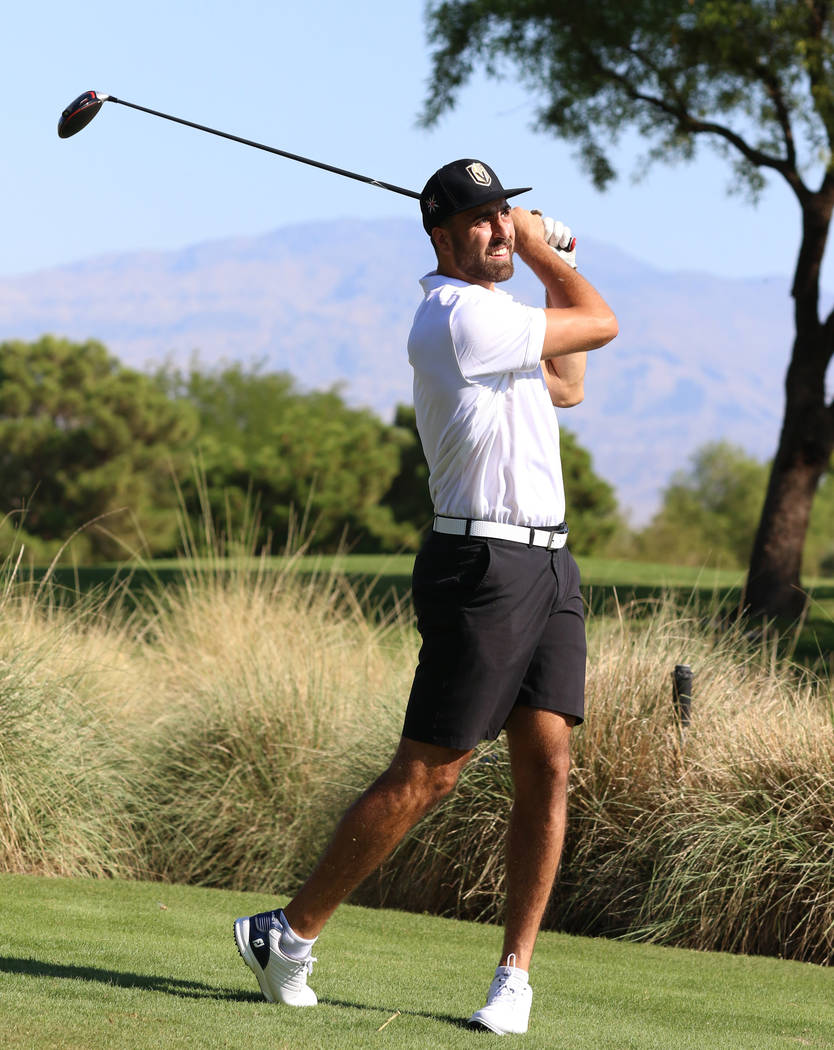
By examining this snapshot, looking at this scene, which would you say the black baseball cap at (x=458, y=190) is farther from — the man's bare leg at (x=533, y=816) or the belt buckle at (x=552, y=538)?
the man's bare leg at (x=533, y=816)

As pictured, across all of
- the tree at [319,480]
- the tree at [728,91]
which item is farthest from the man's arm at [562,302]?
the tree at [319,480]

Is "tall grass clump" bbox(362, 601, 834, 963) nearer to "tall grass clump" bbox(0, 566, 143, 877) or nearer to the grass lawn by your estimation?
the grass lawn

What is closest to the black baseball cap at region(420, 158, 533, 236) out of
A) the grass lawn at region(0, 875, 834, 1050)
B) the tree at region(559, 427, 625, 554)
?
the grass lawn at region(0, 875, 834, 1050)

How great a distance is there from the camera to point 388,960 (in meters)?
4.30

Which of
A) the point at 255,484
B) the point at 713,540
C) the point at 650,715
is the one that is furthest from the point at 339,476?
the point at 650,715

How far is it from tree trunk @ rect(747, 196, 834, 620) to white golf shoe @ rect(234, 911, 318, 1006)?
10961 mm

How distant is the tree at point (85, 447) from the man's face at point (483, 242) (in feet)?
123

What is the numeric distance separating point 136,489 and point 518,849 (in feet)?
140

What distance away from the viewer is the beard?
11.3 ft

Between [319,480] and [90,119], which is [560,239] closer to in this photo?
[90,119]

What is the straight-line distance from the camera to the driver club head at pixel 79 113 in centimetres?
445

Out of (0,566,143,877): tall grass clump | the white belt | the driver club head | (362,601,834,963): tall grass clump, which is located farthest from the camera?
(0,566,143,877): tall grass clump

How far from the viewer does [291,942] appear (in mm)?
3322

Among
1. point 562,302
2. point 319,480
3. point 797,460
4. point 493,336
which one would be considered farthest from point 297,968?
point 319,480
